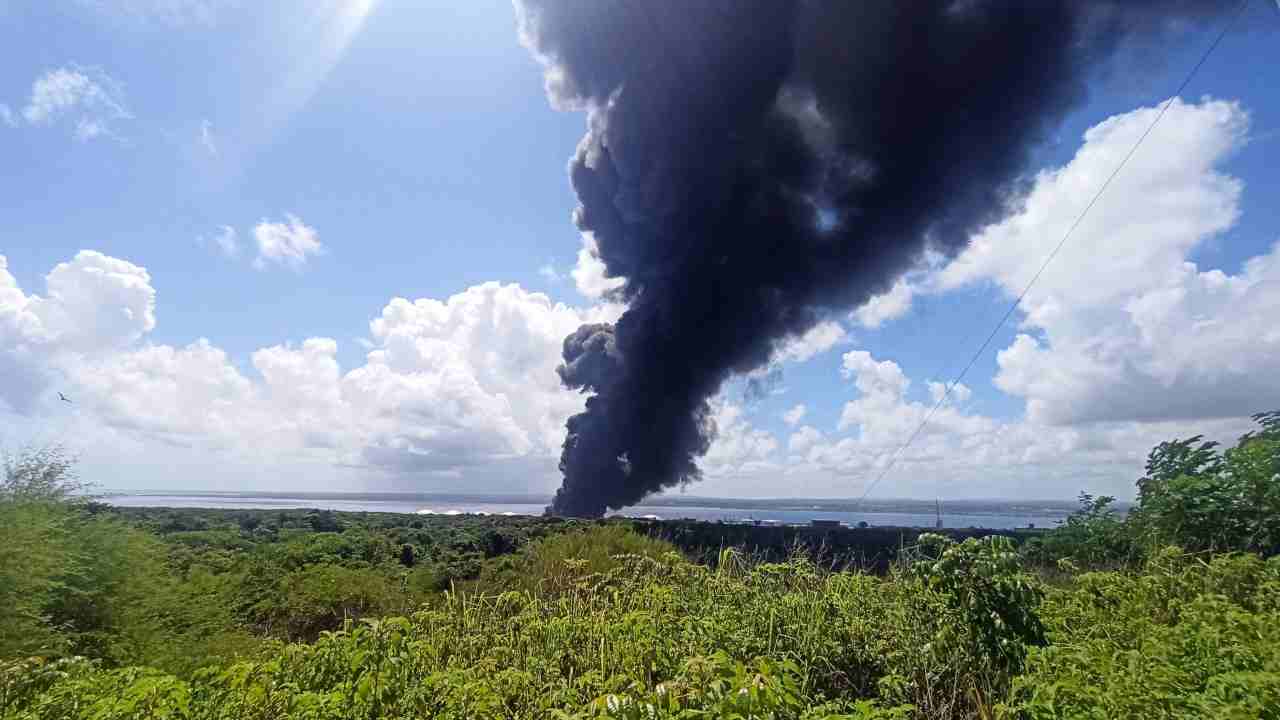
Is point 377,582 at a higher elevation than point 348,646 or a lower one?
lower

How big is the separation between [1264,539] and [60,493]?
18.4 meters

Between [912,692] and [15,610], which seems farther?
[15,610]

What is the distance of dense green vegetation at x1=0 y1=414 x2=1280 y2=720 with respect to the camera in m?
2.38

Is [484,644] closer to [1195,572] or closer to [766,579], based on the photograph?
[766,579]

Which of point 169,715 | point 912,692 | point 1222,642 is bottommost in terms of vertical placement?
point 912,692

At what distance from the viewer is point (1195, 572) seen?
194 inches

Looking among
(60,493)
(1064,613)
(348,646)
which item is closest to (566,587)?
(348,646)

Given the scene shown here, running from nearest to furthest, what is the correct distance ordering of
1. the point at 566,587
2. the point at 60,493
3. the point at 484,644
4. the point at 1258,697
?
the point at 1258,697, the point at 484,644, the point at 566,587, the point at 60,493

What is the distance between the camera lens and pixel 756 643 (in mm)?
3635

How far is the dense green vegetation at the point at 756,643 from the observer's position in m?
2.38

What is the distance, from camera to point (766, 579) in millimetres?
5230

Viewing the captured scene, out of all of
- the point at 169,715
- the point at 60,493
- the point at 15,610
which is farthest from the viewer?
the point at 60,493

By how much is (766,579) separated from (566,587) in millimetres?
2542

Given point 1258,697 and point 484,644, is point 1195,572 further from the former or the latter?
point 484,644
